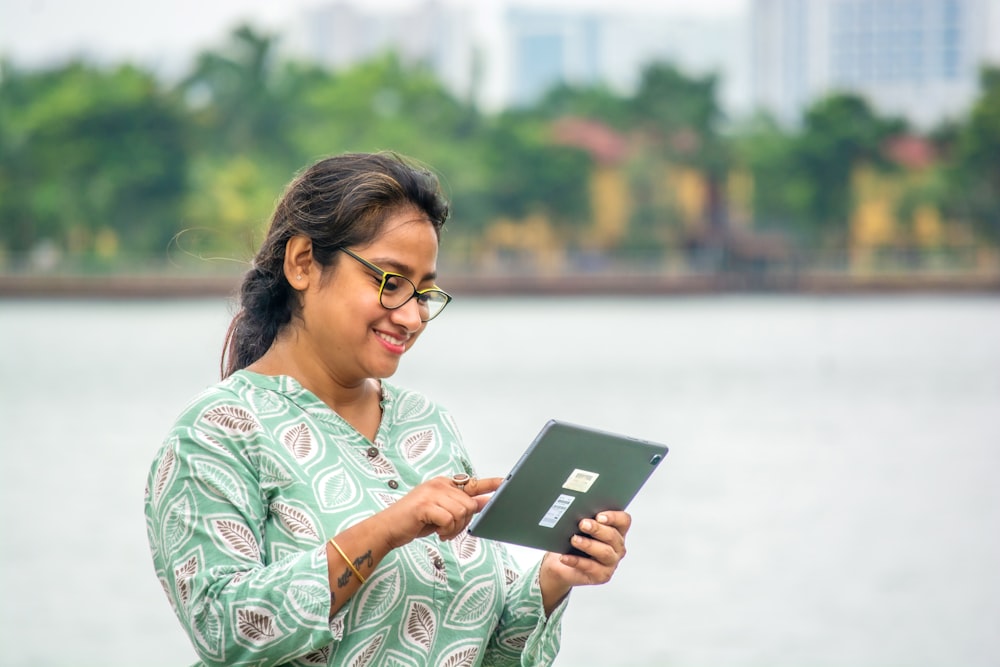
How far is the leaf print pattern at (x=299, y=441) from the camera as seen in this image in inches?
55.6

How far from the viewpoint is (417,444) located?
1.54 m

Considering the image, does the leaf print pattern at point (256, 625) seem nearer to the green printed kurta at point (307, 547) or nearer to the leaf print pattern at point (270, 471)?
the green printed kurta at point (307, 547)

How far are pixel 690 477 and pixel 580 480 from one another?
12.5 m

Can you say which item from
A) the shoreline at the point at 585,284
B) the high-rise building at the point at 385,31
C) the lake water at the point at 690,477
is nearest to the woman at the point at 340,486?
the lake water at the point at 690,477

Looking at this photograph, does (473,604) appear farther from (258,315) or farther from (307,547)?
(258,315)

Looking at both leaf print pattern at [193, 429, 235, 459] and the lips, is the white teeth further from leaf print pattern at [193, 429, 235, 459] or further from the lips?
leaf print pattern at [193, 429, 235, 459]

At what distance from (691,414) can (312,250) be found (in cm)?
1886

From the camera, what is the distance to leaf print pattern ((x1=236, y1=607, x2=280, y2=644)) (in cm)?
130

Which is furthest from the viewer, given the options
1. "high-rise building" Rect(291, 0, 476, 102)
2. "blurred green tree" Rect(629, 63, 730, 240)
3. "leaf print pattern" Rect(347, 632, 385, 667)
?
"high-rise building" Rect(291, 0, 476, 102)

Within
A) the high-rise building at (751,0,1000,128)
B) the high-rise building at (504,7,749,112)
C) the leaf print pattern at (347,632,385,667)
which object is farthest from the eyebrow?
the high-rise building at (504,7,749,112)

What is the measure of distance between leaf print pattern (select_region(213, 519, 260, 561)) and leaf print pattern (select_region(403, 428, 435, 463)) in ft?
0.71

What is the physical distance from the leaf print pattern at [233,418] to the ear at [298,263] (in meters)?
0.15

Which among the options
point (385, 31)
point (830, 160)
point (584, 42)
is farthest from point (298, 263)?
point (584, 42)

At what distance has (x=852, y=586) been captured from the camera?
29.6ft
